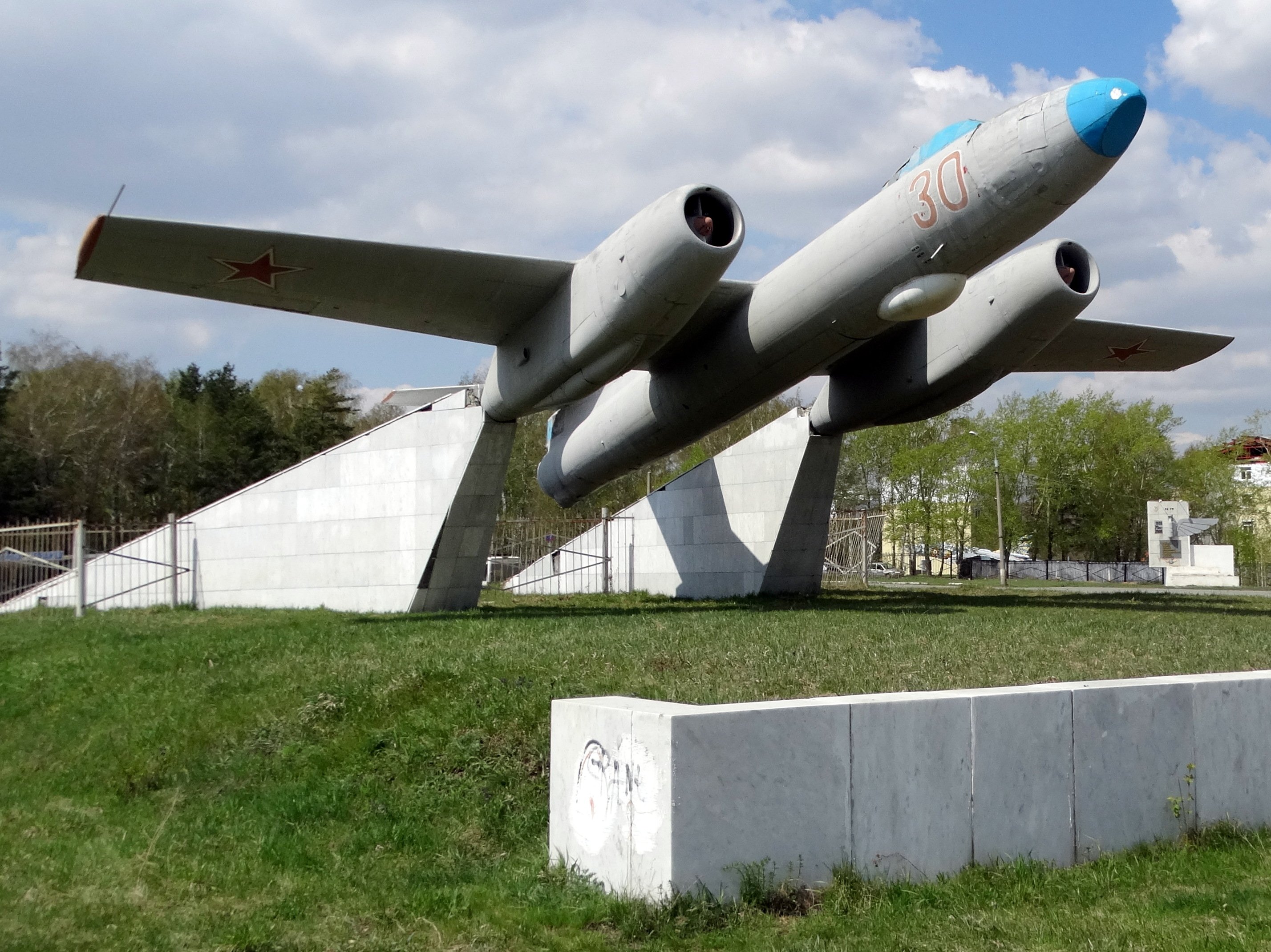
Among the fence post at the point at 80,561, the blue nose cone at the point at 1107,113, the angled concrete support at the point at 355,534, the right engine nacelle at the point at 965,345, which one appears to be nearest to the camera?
the blue nose cone at the point at 1107,113

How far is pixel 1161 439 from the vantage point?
171 ft

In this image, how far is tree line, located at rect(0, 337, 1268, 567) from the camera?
4928 cm

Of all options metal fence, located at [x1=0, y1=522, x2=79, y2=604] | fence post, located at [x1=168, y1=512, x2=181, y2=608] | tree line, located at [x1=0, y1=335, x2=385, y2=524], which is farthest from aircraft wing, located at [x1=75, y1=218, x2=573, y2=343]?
tree line, located at [x1=0, y1=335, x2=385, y2=524]

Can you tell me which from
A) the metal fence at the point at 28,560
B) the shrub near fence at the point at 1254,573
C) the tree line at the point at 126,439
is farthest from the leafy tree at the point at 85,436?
the shrub near fence at the point at 1254,573

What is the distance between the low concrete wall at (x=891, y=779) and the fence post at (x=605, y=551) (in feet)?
60.6

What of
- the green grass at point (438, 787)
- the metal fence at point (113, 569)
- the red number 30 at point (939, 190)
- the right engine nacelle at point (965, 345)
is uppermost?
the red number 30 at point (939, 190)

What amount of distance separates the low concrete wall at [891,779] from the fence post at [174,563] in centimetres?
1641

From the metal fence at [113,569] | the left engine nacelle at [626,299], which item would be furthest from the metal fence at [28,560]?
the left engine nacelle at [626,299]

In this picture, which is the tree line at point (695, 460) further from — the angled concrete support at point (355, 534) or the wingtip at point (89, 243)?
the wingtip at point (89, 243)

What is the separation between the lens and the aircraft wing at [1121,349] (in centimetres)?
1931

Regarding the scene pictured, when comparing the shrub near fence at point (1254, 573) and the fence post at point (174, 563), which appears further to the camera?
the shrub near fence at point (1254, 573)

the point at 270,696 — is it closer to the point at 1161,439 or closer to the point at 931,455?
the point at 931,455

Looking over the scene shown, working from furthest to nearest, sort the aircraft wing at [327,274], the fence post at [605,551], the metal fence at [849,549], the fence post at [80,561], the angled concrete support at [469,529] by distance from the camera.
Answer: the metal fence at [849,549] < the fence post at [605,551] < the fence post at [80,561] < the angled concrete support at [469,529] < the aircraft wing at [327,274]

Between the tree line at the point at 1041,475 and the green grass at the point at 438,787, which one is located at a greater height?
the tree line at the point at 1041,475
